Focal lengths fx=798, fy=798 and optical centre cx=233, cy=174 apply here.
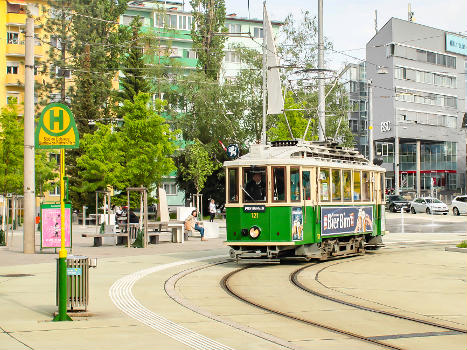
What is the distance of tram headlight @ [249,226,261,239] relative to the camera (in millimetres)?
19688

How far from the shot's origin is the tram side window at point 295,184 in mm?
19875

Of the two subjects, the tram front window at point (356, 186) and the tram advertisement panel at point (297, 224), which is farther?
the tram front window at point (356, 186)

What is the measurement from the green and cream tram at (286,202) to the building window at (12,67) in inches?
2429

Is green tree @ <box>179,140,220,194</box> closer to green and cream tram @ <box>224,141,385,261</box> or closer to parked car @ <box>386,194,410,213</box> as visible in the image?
parked car @ <box>386,194,410,213</box>

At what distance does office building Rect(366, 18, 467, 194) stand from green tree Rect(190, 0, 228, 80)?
65.5ft

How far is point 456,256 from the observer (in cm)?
2331

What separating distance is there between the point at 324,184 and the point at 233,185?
2575 mm

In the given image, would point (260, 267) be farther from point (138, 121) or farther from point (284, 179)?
point (138, 121)

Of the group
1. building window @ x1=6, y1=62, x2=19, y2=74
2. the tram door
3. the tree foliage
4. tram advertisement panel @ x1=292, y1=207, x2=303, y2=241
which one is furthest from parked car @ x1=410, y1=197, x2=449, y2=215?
tram advertisement panel @ x1=292, y1=207, x2=303, y2=241

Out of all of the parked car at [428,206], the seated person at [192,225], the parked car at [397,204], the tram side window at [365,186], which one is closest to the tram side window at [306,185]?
the tram side window at [365,186]

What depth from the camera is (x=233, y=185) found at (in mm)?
20234

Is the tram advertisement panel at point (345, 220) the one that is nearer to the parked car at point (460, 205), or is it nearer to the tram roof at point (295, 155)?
the tram roof at point (295, 155)

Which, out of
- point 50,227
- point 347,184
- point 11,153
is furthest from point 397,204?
point 50,227

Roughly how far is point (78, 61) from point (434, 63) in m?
41.7
